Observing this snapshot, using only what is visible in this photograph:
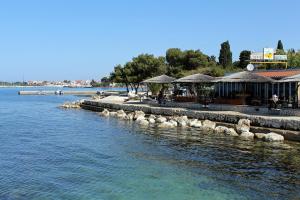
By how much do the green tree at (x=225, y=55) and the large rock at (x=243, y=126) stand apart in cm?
5872

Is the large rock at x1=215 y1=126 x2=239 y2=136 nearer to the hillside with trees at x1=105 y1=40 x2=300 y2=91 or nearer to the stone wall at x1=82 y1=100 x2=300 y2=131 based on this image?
the stone wall at x1=82 y1=100 x2=300 y2=131

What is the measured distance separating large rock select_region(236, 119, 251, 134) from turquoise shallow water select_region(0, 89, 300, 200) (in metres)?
1.41

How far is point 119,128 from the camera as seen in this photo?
33656mm

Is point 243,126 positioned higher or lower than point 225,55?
lower

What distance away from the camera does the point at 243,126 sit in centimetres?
2769

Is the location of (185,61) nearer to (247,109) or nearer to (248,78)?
(248,78)

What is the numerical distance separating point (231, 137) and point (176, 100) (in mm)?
18747

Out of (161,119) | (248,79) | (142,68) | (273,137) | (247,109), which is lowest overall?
(273,137)

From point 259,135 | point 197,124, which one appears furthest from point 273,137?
point 197,124

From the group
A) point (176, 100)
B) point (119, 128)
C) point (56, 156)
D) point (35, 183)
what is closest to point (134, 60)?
point (176, 100)

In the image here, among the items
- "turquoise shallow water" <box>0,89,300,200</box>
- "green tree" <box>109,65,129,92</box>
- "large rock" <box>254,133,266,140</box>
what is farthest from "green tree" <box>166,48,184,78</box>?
"large rock" <box>254,133,266,140</box>

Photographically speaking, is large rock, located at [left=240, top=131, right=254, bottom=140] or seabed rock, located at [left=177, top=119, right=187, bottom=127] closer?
large rock, located at [left=240, top=131, right=254, bottom=140]

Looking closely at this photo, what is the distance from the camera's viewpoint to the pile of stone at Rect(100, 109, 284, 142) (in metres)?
26.3

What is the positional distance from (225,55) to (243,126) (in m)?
60.8
